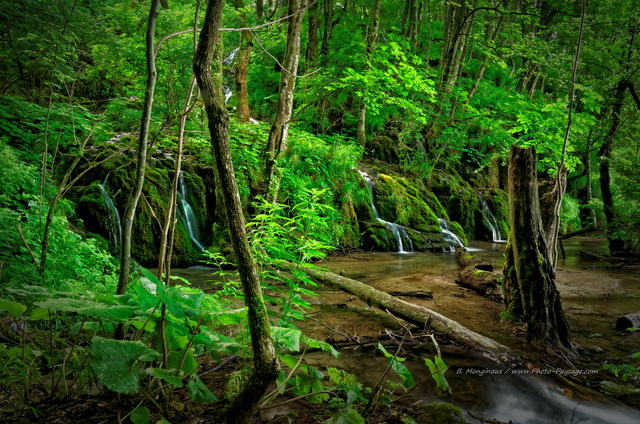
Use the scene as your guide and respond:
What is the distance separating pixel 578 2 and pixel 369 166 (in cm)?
1076

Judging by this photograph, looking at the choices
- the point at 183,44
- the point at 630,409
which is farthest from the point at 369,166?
the point at 630,409

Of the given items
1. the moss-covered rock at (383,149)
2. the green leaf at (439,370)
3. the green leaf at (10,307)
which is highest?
the moss-covered rock at (383,149)

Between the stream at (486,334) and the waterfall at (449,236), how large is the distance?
13.0ft

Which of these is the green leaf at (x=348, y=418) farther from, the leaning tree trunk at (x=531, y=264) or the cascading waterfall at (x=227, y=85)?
the cascading waterfall at (x=227, y=85)

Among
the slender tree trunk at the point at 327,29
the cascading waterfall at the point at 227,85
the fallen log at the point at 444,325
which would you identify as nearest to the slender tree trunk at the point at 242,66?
the slender tree trunk at the point at 327,29

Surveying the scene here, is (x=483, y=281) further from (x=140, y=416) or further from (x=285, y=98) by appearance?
(x=140, y=416)

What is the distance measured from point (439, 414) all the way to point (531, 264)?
8.20 ft

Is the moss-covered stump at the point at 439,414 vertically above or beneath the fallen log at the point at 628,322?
above

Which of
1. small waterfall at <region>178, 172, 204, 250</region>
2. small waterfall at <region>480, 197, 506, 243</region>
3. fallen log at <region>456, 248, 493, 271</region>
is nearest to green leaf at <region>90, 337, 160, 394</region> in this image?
fallen log at <region>456, 248, 493, 271</region>

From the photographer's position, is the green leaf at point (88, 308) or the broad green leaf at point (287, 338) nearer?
the green leaf at point (88, 308)

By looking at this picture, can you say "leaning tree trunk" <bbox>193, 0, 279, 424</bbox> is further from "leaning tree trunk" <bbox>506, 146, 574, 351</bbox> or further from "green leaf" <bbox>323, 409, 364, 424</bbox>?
"leaning tree trunk" <bbox>506, 146, 574, 351</bbox>

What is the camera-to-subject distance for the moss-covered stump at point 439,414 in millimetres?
2097

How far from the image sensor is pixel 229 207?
5.16 ft

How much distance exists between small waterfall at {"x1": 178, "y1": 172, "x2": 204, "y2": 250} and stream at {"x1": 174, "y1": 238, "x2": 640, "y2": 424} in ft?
4.05
